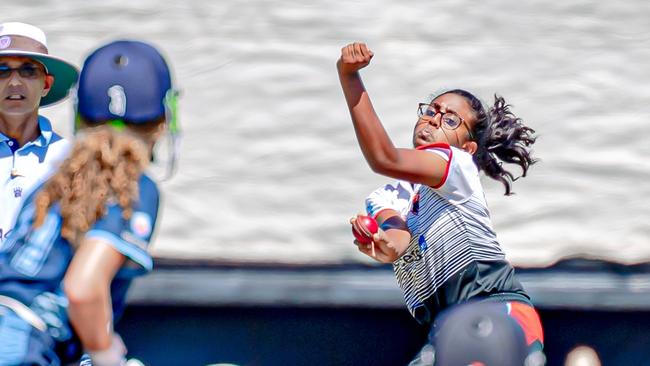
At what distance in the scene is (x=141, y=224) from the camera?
273cm

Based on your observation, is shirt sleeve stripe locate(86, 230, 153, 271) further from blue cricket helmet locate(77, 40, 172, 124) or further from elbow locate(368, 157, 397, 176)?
elbow locate(368, 157, 397, 176)

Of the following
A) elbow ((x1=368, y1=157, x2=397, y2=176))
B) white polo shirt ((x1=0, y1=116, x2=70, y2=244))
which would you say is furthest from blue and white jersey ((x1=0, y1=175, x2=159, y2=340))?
white polo shirt ((x1=0, y1=116, x2=70, y2=244))

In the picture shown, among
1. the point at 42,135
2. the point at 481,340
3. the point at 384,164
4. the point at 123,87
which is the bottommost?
the point at 481,340

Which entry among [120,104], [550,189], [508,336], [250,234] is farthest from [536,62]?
[120,104]

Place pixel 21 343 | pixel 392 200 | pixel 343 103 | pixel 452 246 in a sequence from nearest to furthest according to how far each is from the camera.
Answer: pixel 21 343, pixel 452 246, pixel 392 200, pixel 343 103

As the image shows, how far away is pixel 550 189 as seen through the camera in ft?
14.1

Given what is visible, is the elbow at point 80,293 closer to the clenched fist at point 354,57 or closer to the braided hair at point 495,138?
the clenched fist at point 354,57

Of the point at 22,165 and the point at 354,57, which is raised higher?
the point at 354,57

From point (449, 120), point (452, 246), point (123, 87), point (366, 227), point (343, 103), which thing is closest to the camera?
point (123, 87)

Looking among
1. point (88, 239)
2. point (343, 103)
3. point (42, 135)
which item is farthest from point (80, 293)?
point (343, 103)

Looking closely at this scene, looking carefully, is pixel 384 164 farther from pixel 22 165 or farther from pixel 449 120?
pixel 22 165

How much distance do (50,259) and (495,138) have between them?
1.29m

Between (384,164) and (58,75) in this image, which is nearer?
(384,164)

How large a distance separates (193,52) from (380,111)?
0.62m
